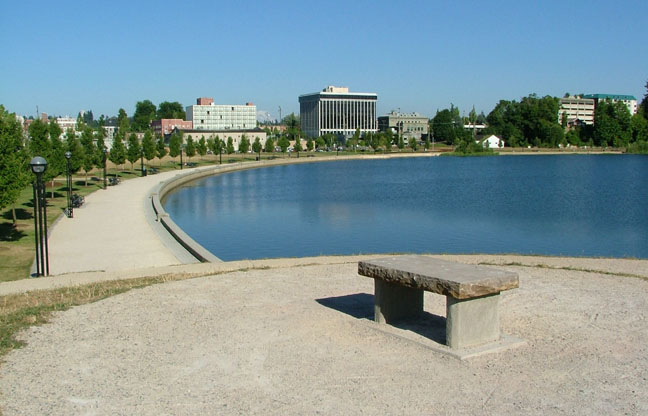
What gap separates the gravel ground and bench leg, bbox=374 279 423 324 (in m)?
0.35

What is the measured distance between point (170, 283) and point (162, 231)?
35.6 feet

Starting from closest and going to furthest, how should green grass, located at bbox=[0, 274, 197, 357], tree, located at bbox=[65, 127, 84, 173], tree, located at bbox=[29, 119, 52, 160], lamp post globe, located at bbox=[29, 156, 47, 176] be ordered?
green grass, located at bbox=[0, 274, 197, 357]
lamp post globe, located at bbox=[29, 156, 47, 176]
tree, located at bbox=[29, 119, 52, 160]
tree, located at bbox=[65, 127, 84, 173]

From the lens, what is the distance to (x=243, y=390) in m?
7.11

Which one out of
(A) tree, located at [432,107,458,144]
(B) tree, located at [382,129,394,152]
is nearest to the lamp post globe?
(B) tree, located at [382,129,394,152]

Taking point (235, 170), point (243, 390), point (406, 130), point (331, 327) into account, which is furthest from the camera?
point (406, 130)

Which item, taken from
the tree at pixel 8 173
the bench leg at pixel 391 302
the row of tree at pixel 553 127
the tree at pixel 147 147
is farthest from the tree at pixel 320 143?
the bench leg at pixel 391 302

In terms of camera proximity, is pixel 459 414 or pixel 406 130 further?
pixel 406 130

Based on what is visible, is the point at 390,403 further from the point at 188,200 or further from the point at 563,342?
the point at 188,200

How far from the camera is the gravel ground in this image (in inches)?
266

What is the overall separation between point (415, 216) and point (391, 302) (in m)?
23.9

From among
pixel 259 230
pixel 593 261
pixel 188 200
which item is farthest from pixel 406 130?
pixel 593 261

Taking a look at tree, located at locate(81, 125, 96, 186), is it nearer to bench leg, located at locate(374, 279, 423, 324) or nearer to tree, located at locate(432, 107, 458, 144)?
bench leg, located at locate(374, 279, 423, 324)

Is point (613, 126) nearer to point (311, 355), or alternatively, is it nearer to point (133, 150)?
point (133, 150)

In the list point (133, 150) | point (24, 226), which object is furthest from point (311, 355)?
point (133, 150)
